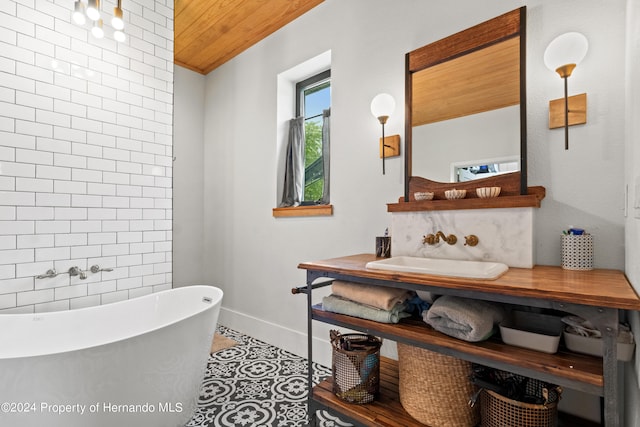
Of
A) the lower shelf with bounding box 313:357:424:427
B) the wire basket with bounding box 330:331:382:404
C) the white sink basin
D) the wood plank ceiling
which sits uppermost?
the wood plank ceiling

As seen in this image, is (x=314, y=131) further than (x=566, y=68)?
Yes

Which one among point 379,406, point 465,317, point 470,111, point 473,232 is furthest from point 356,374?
point 470,111

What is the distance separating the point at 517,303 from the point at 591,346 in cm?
33

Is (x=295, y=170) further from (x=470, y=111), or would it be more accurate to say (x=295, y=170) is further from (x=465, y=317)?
(x=465, y=317)

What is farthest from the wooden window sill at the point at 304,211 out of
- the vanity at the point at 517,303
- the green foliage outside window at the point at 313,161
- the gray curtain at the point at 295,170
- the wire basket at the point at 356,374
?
the wire basket at the point at 356,374

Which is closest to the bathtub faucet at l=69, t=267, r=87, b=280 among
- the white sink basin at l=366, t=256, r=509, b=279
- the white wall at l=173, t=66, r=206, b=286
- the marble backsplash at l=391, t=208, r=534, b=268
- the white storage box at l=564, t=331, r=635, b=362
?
the white wall at l=173, t=66, r=206, b=286

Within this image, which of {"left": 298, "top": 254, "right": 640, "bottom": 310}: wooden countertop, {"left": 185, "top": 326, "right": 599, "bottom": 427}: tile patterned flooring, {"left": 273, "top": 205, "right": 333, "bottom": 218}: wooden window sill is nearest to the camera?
{"left": 298, "top": 254, "right": 640, "bottom": 310}: wooden countertop

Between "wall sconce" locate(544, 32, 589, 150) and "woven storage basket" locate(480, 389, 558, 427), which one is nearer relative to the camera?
"woven storage basket" locate(480, 389, 558, 427)

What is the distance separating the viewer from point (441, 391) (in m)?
1.35

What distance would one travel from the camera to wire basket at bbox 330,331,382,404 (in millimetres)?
1553

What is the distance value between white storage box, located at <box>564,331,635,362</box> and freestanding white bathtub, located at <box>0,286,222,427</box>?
5.19ft

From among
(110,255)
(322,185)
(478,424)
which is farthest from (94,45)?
(478,424)

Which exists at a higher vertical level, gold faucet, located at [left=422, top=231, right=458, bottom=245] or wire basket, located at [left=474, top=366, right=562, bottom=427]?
gold faucet, located at [left=422, top=231, right=458, bottom=245]

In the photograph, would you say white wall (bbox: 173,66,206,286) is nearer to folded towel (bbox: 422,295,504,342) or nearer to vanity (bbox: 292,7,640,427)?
vanity (bbox: 292,7,640,427)
